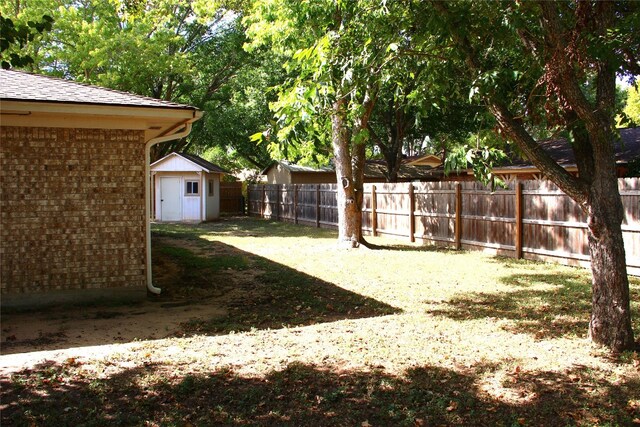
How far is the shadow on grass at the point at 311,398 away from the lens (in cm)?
407

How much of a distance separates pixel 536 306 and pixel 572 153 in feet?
47.4

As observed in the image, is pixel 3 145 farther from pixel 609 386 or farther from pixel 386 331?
pixel 609 386

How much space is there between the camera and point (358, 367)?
16.9 feet

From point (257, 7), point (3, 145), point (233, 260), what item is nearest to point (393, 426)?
point (3, 145)

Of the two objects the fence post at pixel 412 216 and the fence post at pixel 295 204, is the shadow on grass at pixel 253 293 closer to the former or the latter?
the fence post at pixel 412 216

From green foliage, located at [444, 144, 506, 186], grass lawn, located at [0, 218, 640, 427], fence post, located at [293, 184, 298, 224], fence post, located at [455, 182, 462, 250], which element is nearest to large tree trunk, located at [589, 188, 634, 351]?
grass lawn, located at [0, 218, 640, 427]

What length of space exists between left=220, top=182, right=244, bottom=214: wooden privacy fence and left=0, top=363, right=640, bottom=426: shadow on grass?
29206 millimetres

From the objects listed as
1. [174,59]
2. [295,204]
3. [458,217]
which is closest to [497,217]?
[458,217]

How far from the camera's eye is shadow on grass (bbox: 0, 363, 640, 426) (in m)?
4.07

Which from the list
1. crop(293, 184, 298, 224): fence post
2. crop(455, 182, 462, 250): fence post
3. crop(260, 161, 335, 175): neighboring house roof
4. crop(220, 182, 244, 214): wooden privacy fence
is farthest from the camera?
crop(220, 182, 244, 214): wooden privacy fence

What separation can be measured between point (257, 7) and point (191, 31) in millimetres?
16082

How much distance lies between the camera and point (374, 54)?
6738 mm

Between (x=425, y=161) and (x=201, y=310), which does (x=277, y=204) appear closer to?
(x=425, y=161)

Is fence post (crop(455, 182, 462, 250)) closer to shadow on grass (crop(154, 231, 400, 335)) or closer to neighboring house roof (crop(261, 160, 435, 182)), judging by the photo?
shadow on grass (crop(154, 231, 400, 335))
